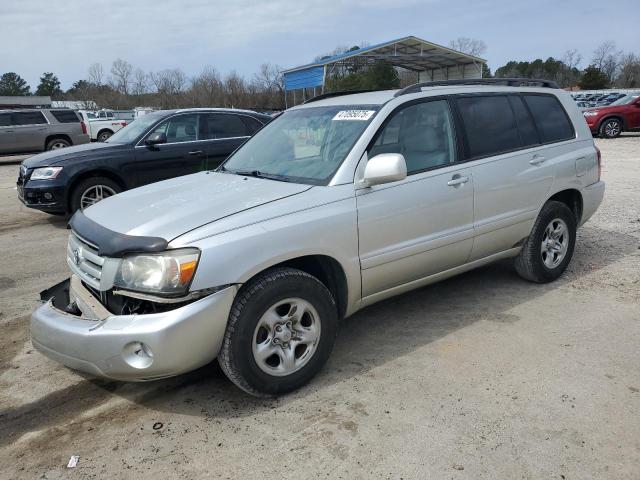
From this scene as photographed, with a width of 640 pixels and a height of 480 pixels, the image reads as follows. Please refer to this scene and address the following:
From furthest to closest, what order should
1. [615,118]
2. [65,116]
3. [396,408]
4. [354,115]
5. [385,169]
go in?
[615,118], [65,116], [354,115], [385,169], [396,408]

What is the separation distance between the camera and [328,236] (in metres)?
3.25

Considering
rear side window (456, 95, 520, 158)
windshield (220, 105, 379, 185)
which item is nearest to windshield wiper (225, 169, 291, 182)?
windshield (220, 105, 379, 185)

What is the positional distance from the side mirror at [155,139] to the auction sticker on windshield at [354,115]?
15.0ft

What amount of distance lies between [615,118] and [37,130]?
19797 mm

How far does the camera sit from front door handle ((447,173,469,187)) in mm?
3908

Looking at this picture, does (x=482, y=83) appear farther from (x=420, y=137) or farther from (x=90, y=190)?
(x=90, y=190)

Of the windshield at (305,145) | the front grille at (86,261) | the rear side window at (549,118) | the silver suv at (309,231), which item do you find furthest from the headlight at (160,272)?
the rear side window at (549,118)

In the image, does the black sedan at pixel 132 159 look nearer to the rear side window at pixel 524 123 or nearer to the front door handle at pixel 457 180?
the rear side window at pixel 524 123

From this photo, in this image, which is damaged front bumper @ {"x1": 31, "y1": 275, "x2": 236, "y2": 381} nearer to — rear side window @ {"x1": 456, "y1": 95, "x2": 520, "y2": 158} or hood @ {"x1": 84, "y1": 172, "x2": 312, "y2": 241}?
hood @ {"x1": 84, "y1": 172, "x2": 312, "y2": 241}

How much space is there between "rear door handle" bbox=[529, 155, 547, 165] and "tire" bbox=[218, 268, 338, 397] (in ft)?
7.70

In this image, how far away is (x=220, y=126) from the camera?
27.8 ft

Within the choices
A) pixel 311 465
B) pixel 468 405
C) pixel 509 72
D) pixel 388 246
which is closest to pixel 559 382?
pixel 468 405

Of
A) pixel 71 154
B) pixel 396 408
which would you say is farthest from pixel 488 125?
pixel 71 154

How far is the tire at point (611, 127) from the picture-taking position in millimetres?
19031
